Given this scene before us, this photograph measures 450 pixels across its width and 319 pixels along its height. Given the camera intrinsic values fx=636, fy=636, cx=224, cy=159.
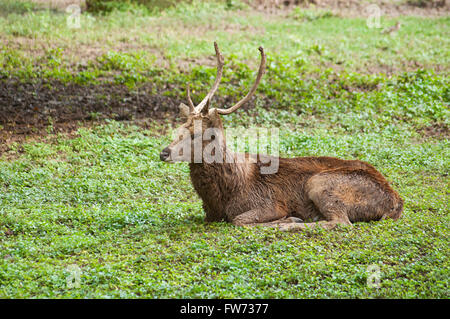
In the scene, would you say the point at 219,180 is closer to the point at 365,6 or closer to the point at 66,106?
the point at 66,106

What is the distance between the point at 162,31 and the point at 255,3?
597cm

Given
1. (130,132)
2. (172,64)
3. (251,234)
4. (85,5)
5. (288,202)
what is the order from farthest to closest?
(85,5)
(172,64)
(130,132)
(288,202)
(251,234)

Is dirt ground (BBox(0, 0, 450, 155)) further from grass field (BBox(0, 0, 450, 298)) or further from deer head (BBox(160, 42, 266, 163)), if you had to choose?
deer head (BBox(160, 42, 266, 163))

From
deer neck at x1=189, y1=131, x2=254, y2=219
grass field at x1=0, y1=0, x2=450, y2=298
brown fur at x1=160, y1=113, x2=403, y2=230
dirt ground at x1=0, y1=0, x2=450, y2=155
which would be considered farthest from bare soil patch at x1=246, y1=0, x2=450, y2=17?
deer neck at x1=189, y1=131, x2=254, y2=219

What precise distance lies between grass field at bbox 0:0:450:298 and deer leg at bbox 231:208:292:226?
0.85 ft

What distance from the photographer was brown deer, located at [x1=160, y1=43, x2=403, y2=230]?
306 inches

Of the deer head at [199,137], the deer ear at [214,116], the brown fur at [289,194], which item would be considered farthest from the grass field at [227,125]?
the deer ear at [214,116]

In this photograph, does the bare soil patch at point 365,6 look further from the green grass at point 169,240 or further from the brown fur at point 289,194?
the brown fur at point 289,194

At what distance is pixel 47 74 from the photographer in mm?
13836

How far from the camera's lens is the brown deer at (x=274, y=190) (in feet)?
25.5
